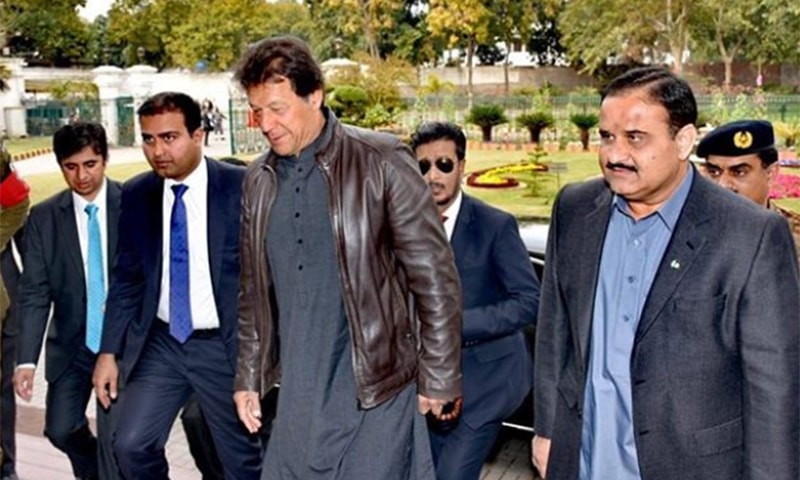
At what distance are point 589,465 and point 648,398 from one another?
0.32 metres

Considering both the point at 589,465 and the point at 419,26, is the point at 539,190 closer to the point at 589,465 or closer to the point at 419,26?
the point at 419,26

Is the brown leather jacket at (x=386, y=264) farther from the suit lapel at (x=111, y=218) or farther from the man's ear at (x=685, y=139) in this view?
the suit lapel at (x=111, y=218)

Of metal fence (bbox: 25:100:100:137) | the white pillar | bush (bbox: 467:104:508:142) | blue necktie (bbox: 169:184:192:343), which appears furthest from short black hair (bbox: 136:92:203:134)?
metal fence (bbox: 25:100:100:137)

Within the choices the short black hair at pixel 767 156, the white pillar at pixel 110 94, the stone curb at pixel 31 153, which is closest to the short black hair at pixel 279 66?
the short black hair at pixel 767 156

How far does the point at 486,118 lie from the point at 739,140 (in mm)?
17253

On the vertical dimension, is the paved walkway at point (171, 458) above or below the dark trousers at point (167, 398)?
below

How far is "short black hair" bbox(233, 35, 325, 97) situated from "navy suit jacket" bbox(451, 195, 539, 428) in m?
0.85

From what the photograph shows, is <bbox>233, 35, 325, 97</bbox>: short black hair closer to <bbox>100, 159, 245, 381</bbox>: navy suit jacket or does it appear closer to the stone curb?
<bbox>100, 159, 245, 381</bbox>: navy suit jacket

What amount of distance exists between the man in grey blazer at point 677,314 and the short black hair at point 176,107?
1864mm

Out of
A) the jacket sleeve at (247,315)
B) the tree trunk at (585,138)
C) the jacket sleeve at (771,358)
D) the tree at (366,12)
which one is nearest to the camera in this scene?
the jacket sleeve at (771,358)

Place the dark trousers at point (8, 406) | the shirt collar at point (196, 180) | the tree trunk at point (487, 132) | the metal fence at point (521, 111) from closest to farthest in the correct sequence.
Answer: the shirt collar at point (196, 180), the dark trousers at point (8, 406), the metal fence at point (521, 111), the tree trunk at point (487, 132)

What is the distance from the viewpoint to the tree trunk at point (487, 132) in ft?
67.7

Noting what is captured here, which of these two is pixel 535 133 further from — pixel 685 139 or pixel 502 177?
pixel 685 139

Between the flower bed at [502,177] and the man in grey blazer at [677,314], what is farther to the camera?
the flower bed at [502,177]
